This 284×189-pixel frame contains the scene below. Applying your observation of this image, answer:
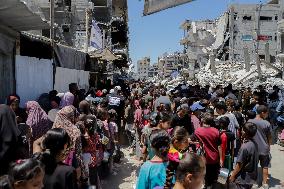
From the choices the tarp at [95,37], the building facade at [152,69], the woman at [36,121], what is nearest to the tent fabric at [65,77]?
the tarp at [95,37]

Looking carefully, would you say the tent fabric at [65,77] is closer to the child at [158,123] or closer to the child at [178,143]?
the child at [158,123]

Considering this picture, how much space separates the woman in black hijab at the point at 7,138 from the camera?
15.8ft

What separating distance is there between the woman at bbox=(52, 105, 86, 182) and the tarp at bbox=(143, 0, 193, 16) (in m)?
1.90

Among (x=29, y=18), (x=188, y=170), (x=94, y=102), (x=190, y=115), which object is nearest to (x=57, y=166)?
(x=188, y=170)

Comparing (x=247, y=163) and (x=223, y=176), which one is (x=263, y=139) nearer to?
(x=247, y=163)

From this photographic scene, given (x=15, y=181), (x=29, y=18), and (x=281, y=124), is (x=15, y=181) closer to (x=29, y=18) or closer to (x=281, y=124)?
(x=29, y=18)

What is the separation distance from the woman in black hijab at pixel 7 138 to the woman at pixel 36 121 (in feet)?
3.59

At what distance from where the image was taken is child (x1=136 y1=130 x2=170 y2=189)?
3.78 meters

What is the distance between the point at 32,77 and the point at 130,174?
3172 millimetres

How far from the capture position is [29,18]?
23.1 ft

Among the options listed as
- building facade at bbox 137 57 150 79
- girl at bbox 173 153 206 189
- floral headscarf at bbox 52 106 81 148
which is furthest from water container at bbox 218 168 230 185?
building facade at bbox 137 57 150 79

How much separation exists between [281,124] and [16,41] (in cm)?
883

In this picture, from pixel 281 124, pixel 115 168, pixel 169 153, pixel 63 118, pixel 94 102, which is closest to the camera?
pixel 169 153

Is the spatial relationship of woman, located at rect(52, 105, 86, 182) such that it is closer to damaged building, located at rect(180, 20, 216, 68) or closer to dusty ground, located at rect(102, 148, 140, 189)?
dusty ground, located at rect(102, 148, 140, 189)
